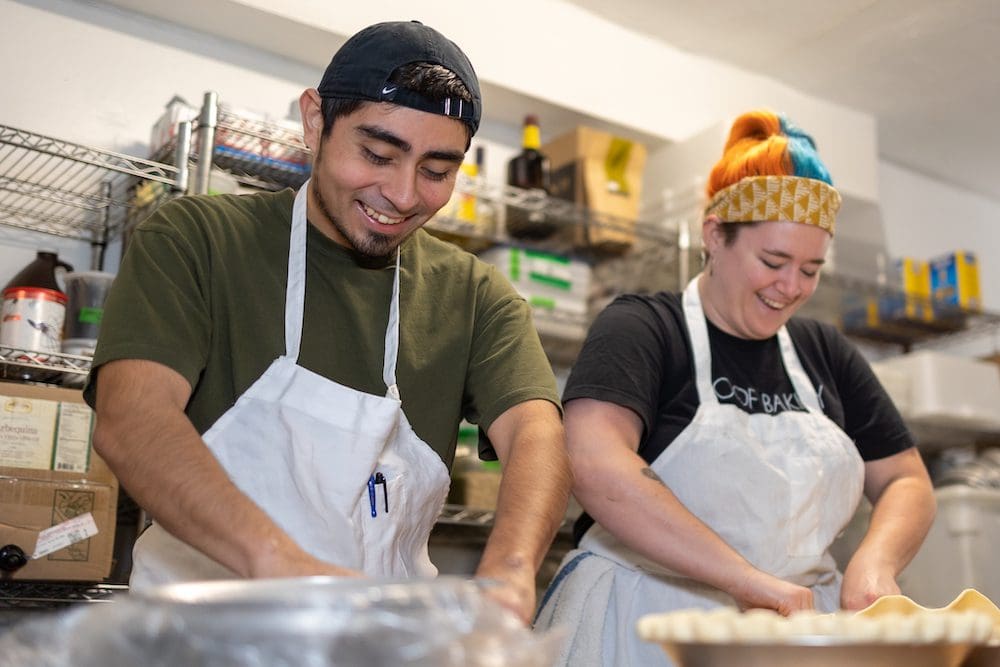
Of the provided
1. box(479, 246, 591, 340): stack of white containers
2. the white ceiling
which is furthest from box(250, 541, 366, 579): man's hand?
the white ceiling

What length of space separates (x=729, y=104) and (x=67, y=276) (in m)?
2.17

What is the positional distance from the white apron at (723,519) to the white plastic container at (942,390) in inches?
64.6

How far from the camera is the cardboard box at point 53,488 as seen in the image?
1950 mm

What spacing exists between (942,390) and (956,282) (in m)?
0.54

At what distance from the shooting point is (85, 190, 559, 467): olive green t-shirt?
1.27 m

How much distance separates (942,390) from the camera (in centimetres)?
338

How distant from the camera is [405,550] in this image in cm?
141

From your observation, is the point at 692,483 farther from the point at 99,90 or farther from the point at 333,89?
the point at 99,90

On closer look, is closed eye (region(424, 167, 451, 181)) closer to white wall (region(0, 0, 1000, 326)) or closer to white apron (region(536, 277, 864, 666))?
white apron (region(536, 277, 864, 666))

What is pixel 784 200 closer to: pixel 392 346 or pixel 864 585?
pixel 864 585

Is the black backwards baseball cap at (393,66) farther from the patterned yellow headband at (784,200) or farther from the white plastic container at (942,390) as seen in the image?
the white plastic container at (942,390)

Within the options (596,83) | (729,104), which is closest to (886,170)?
(729,104)

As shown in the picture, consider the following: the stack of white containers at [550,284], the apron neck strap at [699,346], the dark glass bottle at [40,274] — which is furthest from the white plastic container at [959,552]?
the dark glass bottle at [40,274]

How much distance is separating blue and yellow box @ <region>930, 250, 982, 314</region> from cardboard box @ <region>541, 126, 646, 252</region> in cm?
125
